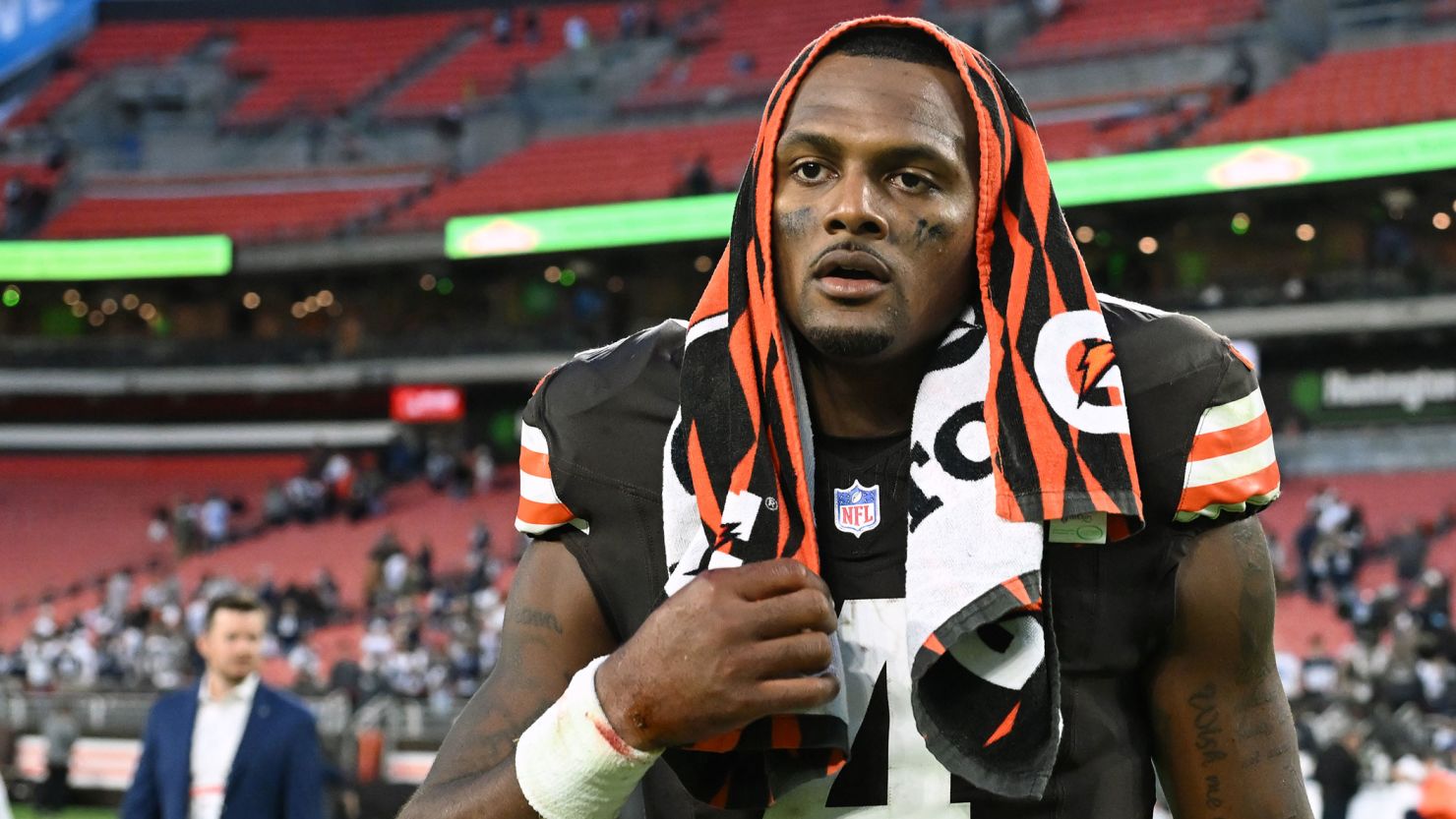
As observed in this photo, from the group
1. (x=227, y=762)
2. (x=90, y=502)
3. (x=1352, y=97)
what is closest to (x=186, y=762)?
(x=227, y=762)

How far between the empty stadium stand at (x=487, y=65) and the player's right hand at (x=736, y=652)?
110 feet

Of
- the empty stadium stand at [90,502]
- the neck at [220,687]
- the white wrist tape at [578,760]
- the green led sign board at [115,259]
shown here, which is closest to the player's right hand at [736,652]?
the white wrist tape at [578,760]

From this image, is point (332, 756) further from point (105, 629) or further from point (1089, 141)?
point (1089, 141)

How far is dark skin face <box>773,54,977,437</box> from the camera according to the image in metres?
1.67

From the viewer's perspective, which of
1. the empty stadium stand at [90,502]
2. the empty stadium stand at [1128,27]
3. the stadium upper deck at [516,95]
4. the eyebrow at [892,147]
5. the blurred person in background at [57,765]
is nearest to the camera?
the eyebrow at [892,147]

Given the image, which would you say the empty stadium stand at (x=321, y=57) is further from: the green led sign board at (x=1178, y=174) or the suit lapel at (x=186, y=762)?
the suit lapel at (x=186, y=762)

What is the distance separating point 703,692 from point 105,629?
23.4m

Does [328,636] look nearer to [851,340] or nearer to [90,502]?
[90,502]

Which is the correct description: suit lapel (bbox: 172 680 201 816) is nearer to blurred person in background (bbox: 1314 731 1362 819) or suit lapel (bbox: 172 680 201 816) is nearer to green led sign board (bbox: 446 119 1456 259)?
blurred person in background (bbox: 1314 731 1362 819)

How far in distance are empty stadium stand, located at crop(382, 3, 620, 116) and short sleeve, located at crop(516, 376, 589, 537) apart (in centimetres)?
3313

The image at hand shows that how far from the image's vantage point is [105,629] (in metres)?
23.0

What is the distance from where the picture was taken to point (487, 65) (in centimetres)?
3553

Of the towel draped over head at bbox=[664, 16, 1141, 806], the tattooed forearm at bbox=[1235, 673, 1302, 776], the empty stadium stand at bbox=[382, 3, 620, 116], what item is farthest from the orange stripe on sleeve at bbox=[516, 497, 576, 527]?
the empty stadium stand at bbox=[382, 3, 620, 116]

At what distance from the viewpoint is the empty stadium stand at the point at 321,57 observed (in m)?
35.4
